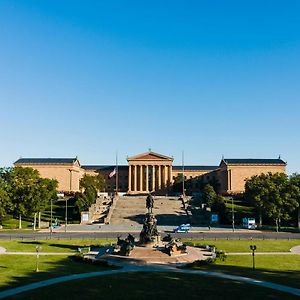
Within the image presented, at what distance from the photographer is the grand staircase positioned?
9725 cm

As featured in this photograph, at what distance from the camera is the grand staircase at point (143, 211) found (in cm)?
9725

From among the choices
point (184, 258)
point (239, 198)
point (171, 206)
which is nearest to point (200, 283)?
point (184, 258)

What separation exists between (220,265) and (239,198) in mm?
92429

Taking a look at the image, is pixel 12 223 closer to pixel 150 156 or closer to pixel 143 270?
pixel 143 270

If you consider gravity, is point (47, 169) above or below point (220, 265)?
above

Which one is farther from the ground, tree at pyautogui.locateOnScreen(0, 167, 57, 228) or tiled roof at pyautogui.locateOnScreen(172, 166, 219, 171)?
tiled roof at pyautogui.locateOnScreen(172, 166, 219, 171)

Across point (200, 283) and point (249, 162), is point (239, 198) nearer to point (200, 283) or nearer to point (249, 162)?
point (249, 162)

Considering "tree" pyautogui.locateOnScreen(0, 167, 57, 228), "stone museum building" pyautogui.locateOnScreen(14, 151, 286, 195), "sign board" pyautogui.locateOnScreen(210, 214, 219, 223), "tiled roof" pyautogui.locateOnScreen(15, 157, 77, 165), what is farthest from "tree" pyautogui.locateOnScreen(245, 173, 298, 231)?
"tiled roof" pyautogui.locateOnScreen(15, 157, 77, 165)

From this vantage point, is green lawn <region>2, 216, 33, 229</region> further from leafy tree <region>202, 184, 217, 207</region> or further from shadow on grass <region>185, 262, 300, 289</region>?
shadow on grass <region>185, 262, 300, 289</region>

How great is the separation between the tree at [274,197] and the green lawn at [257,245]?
24.8m

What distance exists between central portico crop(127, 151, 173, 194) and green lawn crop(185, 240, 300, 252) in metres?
111

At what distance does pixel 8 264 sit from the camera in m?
38.1

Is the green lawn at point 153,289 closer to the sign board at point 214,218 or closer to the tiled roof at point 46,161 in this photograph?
the sign board at point 214,218

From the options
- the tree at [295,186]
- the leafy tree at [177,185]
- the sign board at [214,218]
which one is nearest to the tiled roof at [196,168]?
the leafy tree at [177,185]
